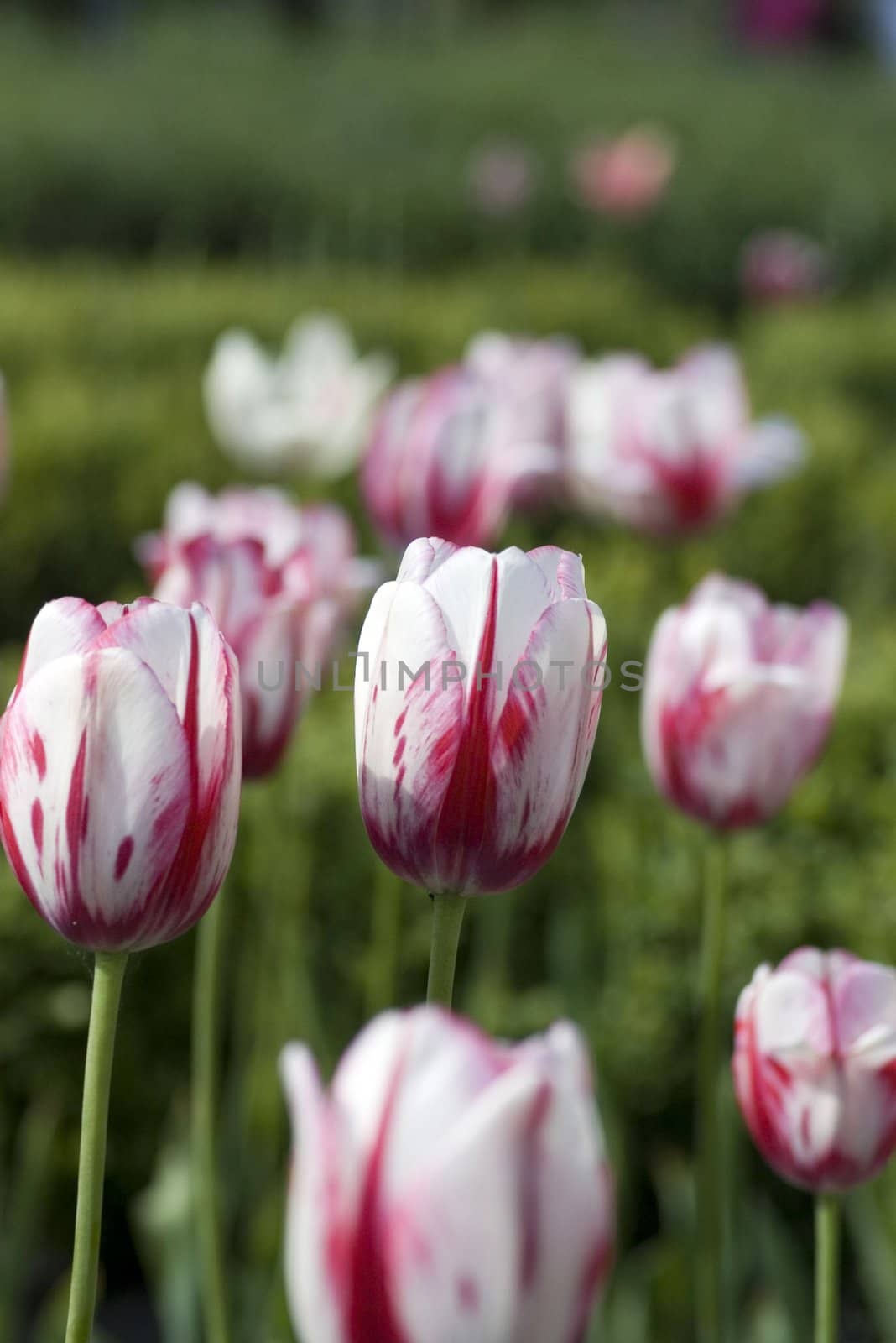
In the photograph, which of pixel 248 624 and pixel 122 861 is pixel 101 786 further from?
pixel 248 624

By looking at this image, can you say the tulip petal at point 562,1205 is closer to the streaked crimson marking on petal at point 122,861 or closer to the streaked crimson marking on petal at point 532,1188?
the streaked crimson marking on petal at point 532,1188

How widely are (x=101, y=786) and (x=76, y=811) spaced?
15 millimetres

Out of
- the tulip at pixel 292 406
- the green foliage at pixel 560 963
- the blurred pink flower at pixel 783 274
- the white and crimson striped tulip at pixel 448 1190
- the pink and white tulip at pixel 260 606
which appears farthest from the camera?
→ the blurred pink flower at pixel 783 274

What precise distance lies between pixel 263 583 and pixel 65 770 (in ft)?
1.59

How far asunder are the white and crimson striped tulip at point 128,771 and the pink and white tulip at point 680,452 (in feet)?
4.46

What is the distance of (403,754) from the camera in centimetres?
69

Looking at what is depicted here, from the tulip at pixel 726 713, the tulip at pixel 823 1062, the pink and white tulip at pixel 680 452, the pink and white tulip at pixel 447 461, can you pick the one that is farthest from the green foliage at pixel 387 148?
the tulip at pixel 823 1062

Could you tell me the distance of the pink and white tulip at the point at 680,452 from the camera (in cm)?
196

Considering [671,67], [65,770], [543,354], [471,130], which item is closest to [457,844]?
[65,770]

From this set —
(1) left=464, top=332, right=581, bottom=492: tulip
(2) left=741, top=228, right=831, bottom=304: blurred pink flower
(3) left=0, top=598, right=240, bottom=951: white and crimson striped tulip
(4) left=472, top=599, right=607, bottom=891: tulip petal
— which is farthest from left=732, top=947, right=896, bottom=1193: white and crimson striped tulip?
(2) left=741, top=228, right=831, bottom=304: blurred pink flower

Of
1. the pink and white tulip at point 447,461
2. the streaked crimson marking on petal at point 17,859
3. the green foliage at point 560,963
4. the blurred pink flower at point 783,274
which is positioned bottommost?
the green foliage at point 560,963

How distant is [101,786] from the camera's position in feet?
2.18

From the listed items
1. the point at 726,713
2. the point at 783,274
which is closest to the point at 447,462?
the point at 726,713

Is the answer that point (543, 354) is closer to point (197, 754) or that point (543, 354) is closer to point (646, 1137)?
point (646, 1137)
